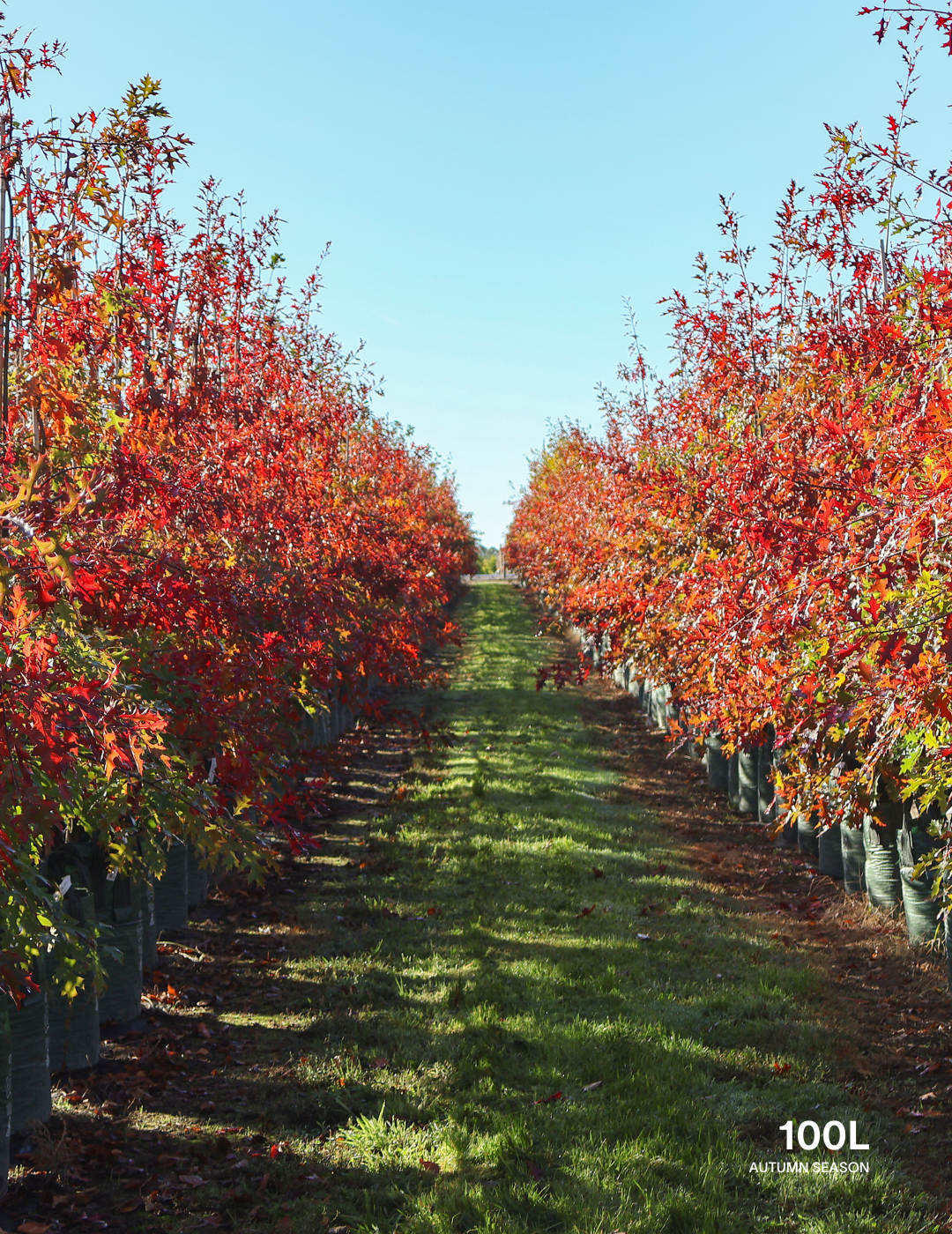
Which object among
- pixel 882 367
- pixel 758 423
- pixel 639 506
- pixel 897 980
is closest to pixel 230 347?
pixel 639 506

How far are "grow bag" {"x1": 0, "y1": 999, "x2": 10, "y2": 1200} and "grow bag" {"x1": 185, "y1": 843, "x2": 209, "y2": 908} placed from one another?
364cm

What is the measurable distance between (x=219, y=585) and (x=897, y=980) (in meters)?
5.05

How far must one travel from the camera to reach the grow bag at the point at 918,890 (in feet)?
22.0

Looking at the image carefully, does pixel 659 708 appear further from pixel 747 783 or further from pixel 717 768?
pixel 747 783

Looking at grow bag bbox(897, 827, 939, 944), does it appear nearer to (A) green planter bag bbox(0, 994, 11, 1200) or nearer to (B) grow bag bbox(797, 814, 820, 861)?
(B) grow bag bbox(797, 814, 820, 861)

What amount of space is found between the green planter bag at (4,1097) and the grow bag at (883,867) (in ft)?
19.4

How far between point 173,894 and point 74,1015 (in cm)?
211

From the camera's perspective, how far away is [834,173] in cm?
623

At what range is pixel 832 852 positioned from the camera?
8703mm

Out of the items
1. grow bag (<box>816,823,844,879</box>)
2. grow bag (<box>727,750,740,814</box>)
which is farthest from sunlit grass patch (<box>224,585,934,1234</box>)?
grow bag (<box>727,750,740,814</box>)

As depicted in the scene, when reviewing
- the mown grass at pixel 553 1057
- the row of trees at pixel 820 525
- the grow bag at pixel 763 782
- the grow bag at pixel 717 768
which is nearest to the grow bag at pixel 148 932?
the mown grass at pixel 553 1057

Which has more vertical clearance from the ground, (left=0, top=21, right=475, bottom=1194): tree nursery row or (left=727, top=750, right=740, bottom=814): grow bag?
(left=0, top=21, right=475, bottom=1194): tree nursery row

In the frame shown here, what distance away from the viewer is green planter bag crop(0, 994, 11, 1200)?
4098 mm

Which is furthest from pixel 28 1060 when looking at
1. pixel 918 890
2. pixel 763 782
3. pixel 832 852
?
pixel 763 782
